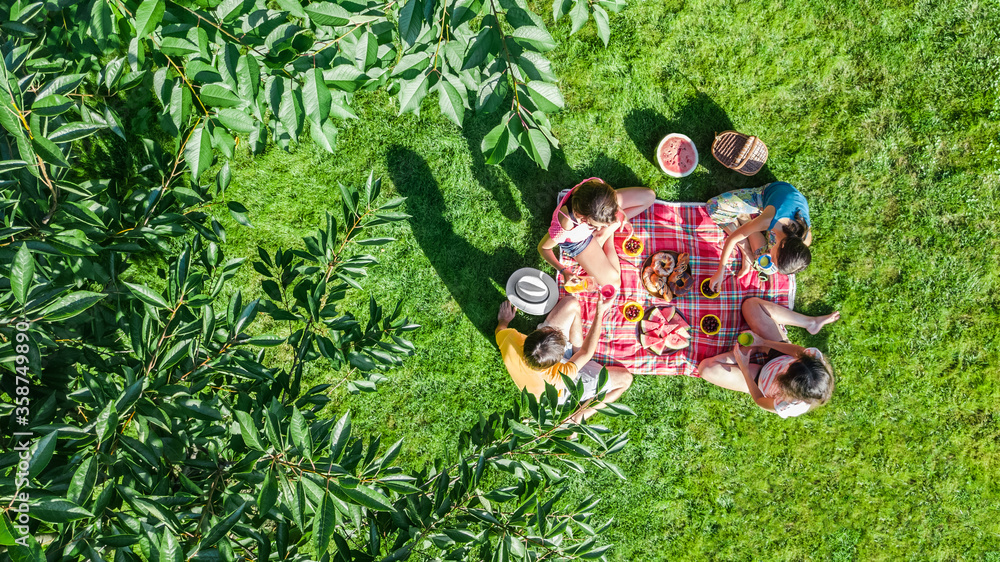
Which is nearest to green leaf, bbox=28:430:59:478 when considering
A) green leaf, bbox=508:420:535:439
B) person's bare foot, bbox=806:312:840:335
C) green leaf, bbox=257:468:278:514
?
green leaf, bbox=257:468:278:514

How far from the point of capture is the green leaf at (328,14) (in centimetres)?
179

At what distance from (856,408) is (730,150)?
2734mm

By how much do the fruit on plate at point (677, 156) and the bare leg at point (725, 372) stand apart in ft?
5.64

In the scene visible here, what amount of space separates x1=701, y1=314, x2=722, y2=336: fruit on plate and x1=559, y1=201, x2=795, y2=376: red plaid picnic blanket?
0.18 ft

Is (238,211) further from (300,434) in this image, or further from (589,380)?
(589,380)

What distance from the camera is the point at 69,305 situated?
1.75 meters

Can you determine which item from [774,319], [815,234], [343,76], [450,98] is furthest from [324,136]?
[815,234]

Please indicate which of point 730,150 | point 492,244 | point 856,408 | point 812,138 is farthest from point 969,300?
point 492,244

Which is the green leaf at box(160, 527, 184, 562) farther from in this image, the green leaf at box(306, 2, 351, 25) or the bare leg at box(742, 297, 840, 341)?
the bare leg at box(742, 297, 840, 341)

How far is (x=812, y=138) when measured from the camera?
499 centimetres

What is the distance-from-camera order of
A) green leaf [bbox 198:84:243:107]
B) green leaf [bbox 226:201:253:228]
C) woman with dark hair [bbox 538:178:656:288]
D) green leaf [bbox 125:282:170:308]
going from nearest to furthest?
green leaf [bbox 198:84:243:107]
green leaf [bbox 125:282:170:308]
green leaf [bbox 226:201:253:228]
woman with dark hair [bbox 538:178:656:288]

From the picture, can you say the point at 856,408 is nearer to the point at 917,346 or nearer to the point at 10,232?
the point at 917,346

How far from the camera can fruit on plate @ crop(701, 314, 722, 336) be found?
4855 millimetres

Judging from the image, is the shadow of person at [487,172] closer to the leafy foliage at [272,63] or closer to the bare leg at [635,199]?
the bare leg at [635,199]
